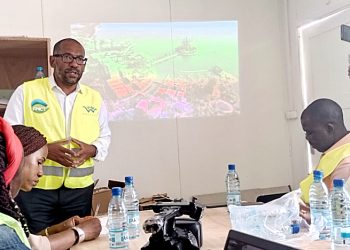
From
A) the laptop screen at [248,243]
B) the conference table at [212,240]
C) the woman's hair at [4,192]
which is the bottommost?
the conference table at [212,240]

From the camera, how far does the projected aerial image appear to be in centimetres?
386

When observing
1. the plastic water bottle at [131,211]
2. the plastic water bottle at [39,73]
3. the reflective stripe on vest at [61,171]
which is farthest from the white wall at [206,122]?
the plastic water bottle at [131,211]

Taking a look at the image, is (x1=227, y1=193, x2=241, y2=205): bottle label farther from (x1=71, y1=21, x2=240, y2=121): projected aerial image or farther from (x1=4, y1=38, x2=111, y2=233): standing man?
(x1=71, y1=21, x2=240, y2=121): projected aerial image

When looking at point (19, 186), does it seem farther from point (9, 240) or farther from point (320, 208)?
point (320, 208)

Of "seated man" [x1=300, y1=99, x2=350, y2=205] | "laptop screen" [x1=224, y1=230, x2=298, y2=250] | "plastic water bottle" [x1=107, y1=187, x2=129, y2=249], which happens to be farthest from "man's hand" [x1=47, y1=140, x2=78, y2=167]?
"laptop screen" [x1=224, y1=230, x2=298, y2=250]

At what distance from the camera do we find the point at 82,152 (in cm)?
254

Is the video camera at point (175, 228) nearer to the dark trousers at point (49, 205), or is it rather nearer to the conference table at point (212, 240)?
the conference table at point (212, 240)

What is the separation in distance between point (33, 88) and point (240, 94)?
79.4 inches

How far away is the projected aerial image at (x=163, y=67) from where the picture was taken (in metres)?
3.86

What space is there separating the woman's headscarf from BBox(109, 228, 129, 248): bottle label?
59 centimetres

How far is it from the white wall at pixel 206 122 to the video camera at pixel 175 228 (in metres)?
2.14

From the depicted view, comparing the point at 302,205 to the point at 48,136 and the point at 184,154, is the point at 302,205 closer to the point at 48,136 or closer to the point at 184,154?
the point at 48,136

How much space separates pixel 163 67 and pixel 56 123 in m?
1.53

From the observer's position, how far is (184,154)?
402 centimetres
